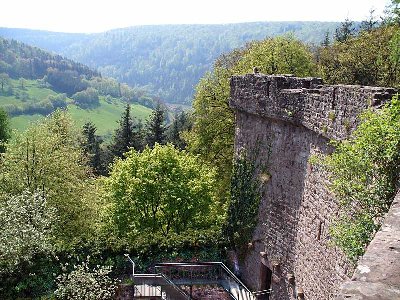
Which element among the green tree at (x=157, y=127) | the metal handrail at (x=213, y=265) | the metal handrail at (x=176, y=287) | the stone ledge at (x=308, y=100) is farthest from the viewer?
the green tree at (x=157, y=127)

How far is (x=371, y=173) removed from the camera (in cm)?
809

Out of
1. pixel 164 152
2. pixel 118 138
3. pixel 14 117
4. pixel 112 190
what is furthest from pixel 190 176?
pixel 14 117

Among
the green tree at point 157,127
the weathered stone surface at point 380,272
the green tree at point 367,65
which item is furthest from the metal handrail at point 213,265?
the green tree at point 157,127

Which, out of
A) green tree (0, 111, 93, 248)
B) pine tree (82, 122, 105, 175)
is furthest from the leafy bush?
pine tree (82, 122, 105, 175)

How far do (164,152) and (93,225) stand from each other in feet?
21.5

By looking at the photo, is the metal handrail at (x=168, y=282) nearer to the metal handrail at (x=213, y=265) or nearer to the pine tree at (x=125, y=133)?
the metal handrail at (x=213, y=265)

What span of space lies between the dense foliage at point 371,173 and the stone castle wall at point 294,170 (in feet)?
7.88

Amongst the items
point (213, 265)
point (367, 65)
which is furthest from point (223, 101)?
point (213, 265)

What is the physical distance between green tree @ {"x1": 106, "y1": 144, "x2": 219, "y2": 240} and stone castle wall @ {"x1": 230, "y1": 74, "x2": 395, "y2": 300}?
15.9ft

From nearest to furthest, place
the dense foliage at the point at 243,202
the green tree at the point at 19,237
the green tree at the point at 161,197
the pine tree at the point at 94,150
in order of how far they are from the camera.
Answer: the dense foliage at the point at 243,202, the green tree at the point at 19,237, the green tree at the point at 161,197, the pine tree at the point at 94,150

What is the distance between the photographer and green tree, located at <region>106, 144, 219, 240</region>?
22.2 metres

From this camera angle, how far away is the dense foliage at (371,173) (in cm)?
778

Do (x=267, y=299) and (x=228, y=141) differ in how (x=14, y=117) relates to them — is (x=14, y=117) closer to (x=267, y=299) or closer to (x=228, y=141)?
(x=228, y=141)

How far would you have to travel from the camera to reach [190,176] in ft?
76.1
